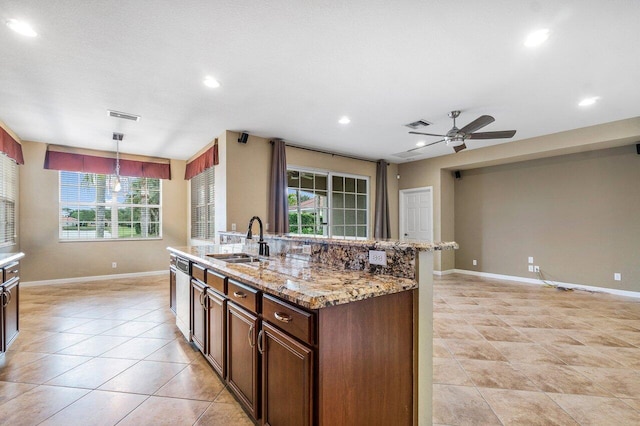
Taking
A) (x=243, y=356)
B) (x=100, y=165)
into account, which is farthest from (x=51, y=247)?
(x=243, y=356)

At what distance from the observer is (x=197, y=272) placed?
261 cm

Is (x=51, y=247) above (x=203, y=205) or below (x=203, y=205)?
below

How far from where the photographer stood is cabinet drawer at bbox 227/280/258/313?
1.70 m

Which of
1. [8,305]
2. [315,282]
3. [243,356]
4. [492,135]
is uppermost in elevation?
[492,135]

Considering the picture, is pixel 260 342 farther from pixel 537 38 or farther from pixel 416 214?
pixel 416 214

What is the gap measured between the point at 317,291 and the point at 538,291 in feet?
17.3

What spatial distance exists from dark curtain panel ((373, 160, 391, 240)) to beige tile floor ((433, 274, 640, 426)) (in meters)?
2.66

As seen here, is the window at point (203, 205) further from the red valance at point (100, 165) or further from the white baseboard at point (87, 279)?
the white baseboard at point (87, 279)

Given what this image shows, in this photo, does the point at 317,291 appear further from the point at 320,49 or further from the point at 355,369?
the point at 320,49

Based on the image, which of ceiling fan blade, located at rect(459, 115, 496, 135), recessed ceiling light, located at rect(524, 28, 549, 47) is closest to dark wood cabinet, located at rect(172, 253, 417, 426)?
recessed ceiling light, located at rect(524, 28, 549, 47)

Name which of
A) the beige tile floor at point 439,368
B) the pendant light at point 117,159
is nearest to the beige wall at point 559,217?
the beige tile floor at point 439,368

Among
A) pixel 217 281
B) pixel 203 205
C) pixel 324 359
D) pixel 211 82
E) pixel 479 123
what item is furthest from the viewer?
pixel 203 205

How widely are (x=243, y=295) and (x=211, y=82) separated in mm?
2390

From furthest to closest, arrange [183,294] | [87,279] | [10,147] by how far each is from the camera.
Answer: [87,279] → [10,147] → [183,294]
